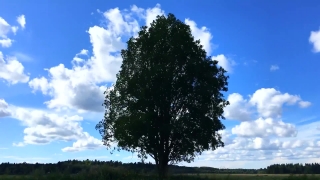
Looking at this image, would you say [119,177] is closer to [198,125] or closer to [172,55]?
[198,125]

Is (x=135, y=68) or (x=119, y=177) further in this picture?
(x=135, y=68)

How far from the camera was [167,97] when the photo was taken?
99.0ft

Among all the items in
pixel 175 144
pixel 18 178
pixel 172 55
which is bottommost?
pixel 18 178

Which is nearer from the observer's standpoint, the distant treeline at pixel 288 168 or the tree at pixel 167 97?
the tree at pixel 167 97

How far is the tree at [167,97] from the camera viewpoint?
29.4m

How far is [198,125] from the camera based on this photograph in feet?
96.6

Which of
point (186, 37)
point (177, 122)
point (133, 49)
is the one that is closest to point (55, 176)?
point (177, 122)

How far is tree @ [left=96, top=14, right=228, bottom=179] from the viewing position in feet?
96.4

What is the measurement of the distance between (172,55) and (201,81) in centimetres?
322

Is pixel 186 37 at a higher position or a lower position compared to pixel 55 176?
higher

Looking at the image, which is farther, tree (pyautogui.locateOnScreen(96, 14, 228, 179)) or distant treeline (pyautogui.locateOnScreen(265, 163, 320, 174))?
distant treeline (pyautogui.locateOnScreen(265, 163, 320, 174))

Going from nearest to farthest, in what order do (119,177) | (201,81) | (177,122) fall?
(119,177) → (177,122) → (201,81)

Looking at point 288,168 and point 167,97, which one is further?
point 288,168

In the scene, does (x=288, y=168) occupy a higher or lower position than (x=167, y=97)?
lower
